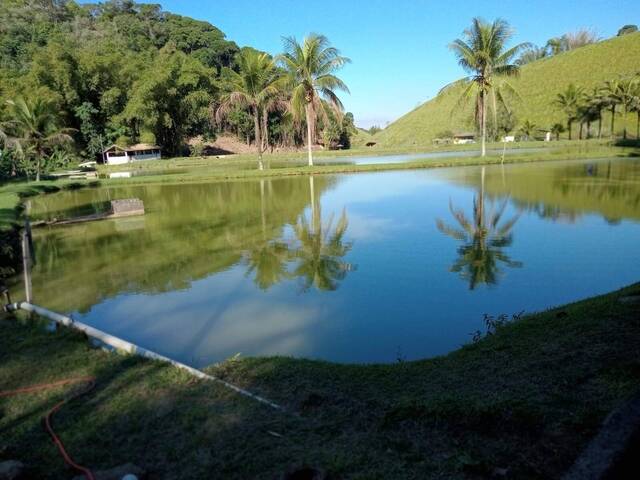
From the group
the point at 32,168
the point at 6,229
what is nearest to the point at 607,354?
the point at 6,229

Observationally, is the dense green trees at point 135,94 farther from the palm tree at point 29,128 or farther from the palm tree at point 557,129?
the palm tree at point 557,129

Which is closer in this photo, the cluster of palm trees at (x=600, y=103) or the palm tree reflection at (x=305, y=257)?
the palm tree reflection at (x=305, y=257)

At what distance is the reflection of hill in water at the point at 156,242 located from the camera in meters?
9.10

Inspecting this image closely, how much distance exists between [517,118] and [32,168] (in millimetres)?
Result: 55736

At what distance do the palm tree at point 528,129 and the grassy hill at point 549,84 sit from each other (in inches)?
136

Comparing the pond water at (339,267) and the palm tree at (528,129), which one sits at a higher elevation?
the palm tree at (528,129)

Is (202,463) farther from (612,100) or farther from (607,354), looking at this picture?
(612,100)

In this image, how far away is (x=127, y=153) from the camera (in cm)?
5144

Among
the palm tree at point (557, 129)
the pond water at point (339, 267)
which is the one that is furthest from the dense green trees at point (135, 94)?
the palm tree at point (557, 129)

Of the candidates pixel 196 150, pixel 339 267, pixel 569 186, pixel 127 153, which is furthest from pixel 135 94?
pixel 339 267

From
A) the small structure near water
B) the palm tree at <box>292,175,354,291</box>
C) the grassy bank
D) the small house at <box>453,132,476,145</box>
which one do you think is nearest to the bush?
the small house at <box>453,132,476,145</box>

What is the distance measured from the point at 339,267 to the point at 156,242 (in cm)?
567

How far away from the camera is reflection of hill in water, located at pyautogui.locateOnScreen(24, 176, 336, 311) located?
29.9ft

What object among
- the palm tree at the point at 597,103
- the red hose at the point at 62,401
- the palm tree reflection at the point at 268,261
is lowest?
the red hose at the point at 62,401
